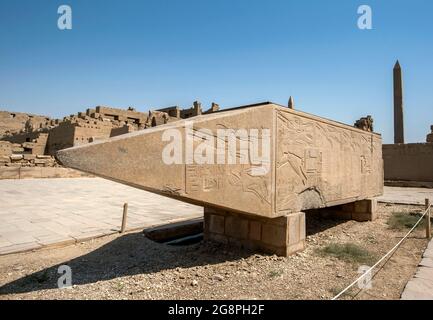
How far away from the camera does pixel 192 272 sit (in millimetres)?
3352

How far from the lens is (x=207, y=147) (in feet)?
10.4

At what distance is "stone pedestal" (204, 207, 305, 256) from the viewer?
3797 millimetres

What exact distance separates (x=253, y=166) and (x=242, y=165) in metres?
0.16

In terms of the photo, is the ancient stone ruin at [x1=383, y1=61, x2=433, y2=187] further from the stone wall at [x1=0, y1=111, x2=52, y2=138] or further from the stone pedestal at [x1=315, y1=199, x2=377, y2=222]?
the stone wall at [x1=0, y1=111, x2=52, y2=138]

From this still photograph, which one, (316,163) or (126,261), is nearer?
(126,261)

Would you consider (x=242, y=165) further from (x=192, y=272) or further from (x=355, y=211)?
(x=355, y=211)

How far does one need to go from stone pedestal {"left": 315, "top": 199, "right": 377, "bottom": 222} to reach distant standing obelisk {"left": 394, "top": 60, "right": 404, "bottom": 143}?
19.7 metres

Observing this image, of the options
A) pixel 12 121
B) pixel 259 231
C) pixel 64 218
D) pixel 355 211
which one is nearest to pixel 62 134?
pixel 64 218

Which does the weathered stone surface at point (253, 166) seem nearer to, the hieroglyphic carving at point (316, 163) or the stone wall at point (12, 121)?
the hieroglyphic carving at point (316, 163)

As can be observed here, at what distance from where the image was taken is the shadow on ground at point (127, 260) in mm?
3143

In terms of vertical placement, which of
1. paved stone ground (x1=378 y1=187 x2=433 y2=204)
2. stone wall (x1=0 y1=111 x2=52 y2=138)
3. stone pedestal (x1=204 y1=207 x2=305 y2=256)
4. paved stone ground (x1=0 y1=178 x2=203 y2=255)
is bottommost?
paved stone ground (x1=0 y1=178 x2=203 y2=255)

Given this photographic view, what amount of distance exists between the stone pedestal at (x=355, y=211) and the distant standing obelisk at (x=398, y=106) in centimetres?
1971

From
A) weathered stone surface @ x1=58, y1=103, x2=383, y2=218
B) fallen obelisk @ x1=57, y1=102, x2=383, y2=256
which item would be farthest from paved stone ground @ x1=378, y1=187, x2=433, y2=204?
fallen obelisk @ x1=57, y1=102, x2=383, y2=256
